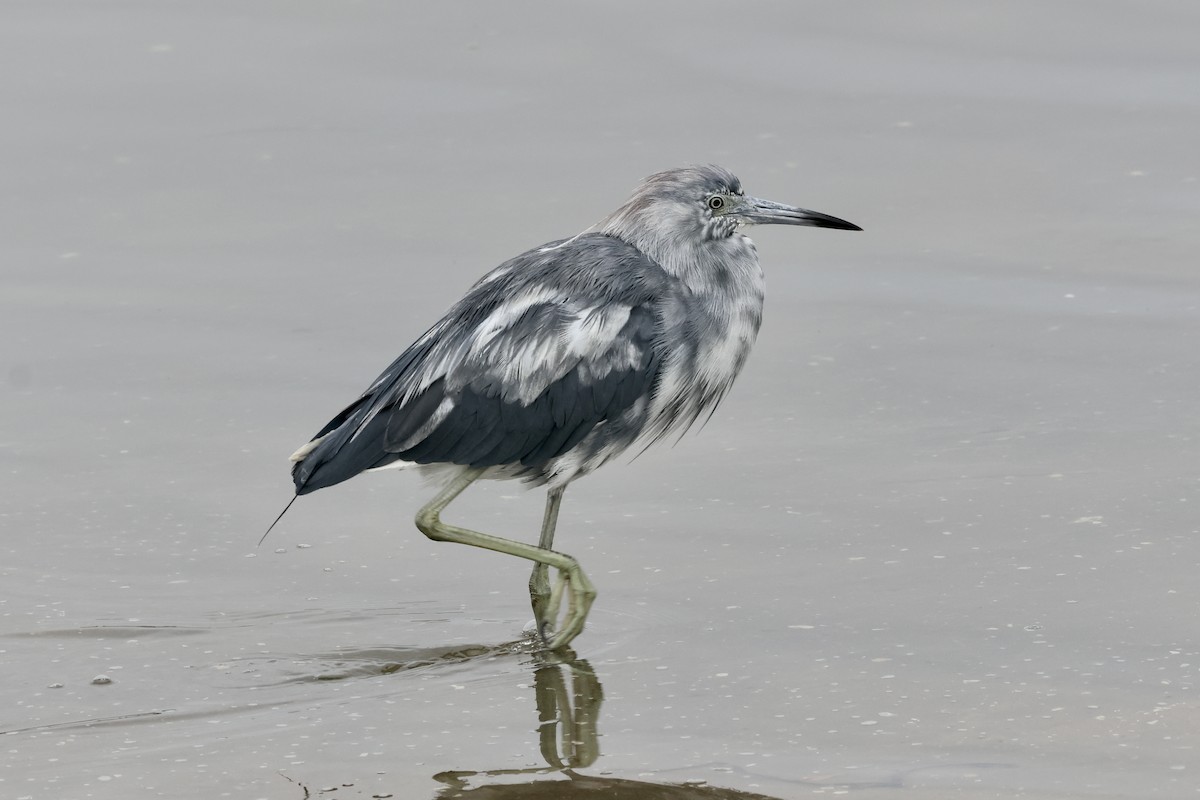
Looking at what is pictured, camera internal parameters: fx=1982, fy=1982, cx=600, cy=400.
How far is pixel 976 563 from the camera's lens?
604 cm

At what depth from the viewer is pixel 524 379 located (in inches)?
228

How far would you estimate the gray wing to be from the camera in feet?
19.0

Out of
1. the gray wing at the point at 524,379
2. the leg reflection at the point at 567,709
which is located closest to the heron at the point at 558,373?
the gray wing at the point at 524,379

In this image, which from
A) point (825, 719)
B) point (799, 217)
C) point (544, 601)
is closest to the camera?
point (825, 719)

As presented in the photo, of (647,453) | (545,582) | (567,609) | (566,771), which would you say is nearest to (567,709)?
(566,771)

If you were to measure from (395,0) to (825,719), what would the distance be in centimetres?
739

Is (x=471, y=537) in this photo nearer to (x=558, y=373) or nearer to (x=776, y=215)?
(x=558, y=373)

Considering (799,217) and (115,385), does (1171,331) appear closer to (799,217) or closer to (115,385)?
(799,217)

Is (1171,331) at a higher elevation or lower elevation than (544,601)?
higher

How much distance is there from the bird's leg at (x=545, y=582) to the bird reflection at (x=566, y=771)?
0.88 feet

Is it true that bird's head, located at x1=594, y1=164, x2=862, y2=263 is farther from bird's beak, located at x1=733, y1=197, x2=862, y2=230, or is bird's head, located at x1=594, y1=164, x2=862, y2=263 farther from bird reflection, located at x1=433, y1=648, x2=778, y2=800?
bird reflection, located at x1=433, y1=648, x2=778, y2=800

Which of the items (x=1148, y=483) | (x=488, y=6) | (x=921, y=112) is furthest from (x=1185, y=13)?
(x=1148, y=483)

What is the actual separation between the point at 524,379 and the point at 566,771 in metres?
1.34

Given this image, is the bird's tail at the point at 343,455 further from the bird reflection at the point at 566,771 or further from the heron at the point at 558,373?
the bird reflection at the point at 566,771
